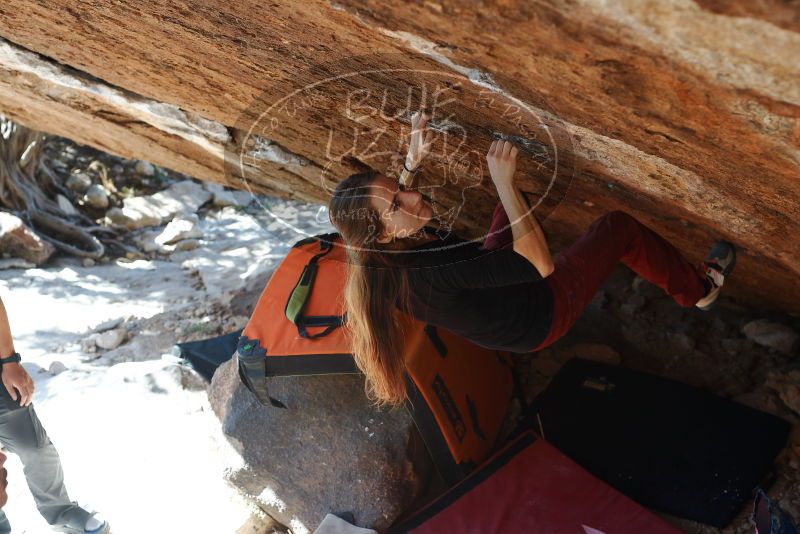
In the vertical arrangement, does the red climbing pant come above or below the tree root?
above

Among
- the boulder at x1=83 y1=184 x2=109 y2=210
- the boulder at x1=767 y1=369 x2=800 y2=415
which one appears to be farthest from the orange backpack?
the boulder at x1=83 y1=184 x2=109 y2=210

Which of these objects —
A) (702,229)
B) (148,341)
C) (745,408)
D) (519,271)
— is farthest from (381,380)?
(148,341)

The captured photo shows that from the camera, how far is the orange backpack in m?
2.71

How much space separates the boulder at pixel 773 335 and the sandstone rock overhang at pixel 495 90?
138 millimetres

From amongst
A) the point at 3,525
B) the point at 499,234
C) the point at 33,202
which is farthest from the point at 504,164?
the point at 33,202

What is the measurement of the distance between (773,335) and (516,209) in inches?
81.9

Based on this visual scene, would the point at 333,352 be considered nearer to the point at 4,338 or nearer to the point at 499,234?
the point at 499,234

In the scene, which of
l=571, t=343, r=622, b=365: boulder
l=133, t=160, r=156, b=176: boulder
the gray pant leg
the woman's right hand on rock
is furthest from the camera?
l=133, t=160, r=156, b=176: boulder

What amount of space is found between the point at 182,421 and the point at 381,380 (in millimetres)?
1487

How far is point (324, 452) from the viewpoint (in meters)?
2.87

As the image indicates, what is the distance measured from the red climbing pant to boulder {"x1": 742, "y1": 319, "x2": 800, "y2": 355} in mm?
947

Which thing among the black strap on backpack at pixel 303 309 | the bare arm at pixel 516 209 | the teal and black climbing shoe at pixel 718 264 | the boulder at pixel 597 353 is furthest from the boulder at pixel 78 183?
the teal and black climbing shoe at pixel 718 264

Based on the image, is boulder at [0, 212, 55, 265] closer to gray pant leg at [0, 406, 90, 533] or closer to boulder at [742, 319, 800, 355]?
gray pant leg at [0, 406, 90, 533]

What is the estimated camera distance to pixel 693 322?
11.7 feet
